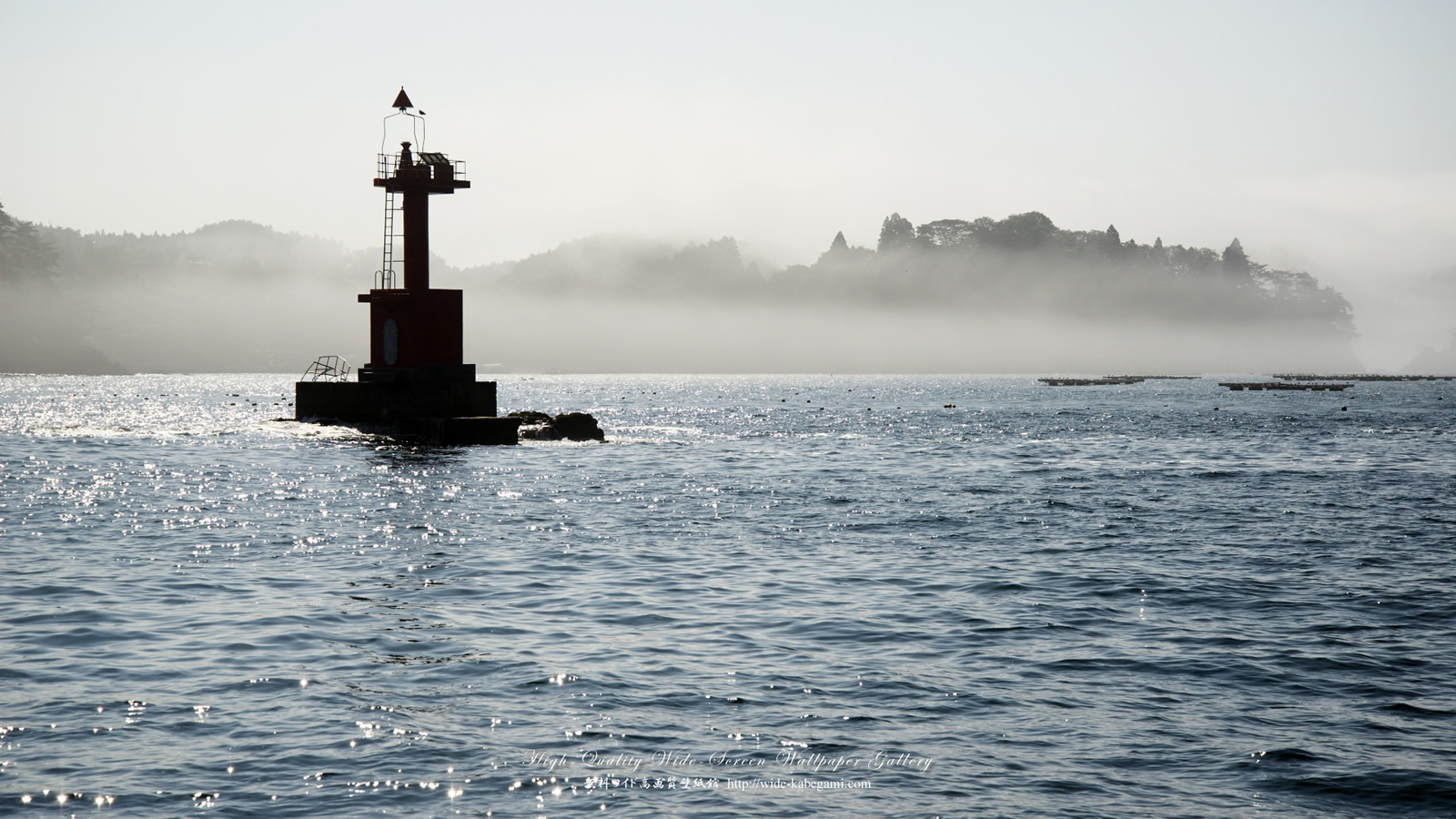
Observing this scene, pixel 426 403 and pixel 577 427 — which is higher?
pixel 426 403

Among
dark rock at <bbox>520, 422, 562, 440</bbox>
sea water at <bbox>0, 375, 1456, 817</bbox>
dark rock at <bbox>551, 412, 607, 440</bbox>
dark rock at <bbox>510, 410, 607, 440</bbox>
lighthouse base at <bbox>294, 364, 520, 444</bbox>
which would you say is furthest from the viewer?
dark rock at <bbox>551, 412, 607, 440</bbox>

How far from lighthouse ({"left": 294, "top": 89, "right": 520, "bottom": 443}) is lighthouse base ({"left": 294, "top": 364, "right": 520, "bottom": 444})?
0.05 m

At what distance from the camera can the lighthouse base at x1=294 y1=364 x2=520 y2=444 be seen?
5566 cm

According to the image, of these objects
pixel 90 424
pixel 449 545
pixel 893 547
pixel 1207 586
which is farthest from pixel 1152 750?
pixel 90 424

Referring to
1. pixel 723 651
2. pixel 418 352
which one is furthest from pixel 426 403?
pixel 723 651

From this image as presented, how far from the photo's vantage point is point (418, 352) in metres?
57.6

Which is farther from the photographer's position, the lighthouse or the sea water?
the lighthouse

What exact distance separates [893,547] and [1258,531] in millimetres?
9835

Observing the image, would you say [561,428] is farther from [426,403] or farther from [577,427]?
[426,403]

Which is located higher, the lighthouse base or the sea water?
the lighthouse base

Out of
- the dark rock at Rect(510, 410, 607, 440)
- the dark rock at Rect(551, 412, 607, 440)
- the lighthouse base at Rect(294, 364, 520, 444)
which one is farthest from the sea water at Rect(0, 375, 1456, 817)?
the dark rock at Rect(551, 412, 607, 440)

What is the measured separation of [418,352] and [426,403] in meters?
2.67

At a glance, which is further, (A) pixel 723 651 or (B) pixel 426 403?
(B) pixel 426 403

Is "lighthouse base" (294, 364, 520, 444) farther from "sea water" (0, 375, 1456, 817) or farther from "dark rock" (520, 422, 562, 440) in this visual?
"sea water" (0, 375, 1456, 817)
